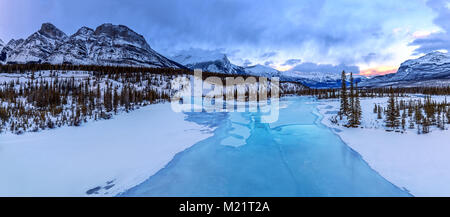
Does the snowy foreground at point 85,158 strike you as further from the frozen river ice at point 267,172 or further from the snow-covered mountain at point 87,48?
the snow-covered mountain at point 87,48

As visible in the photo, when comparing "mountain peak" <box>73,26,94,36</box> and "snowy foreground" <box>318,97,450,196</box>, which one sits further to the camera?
"mountain peak" <box>73,26,94,36</box>

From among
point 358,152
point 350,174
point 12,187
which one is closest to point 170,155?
point 12,187

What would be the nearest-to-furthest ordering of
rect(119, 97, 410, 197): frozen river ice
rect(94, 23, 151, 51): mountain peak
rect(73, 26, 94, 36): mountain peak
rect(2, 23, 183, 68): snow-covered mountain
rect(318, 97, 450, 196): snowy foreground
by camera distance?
rect(119, 97, 410, 197): frozen river ice
rect(318, 97, 450, 196): snowy foreground
rect(2, 23, 183, 68): snow-covered mountain
rect(73, 26, 94, 36): mountain peak
rect(94, 23, 151, 51): mountain peak

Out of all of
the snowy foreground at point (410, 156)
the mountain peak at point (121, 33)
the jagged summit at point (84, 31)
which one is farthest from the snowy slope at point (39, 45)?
the snowy foreground at point (410, 156)

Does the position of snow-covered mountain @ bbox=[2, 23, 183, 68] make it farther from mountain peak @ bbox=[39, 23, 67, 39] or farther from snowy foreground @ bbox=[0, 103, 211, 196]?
snowy foreground @ bbox=[0, 103, 211, 196]

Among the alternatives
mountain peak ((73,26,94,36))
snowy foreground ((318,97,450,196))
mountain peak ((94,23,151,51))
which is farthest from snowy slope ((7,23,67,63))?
snowy foreground ((318,97,450,196))

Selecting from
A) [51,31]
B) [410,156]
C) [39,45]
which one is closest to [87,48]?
[39,45]

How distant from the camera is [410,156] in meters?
5.90

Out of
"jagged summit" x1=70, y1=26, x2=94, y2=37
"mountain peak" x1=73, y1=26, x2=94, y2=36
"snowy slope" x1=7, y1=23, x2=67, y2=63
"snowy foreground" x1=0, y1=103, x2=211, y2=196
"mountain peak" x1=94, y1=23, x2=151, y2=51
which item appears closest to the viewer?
"snowy foreground" x1=0, y1=103, x2=211, y2=196

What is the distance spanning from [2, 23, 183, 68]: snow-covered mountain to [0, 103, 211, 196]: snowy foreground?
9362 cm

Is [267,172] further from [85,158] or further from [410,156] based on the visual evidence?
[85,158]

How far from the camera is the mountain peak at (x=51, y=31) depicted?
13850 cm

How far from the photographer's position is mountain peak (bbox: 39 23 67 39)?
5453 inches
